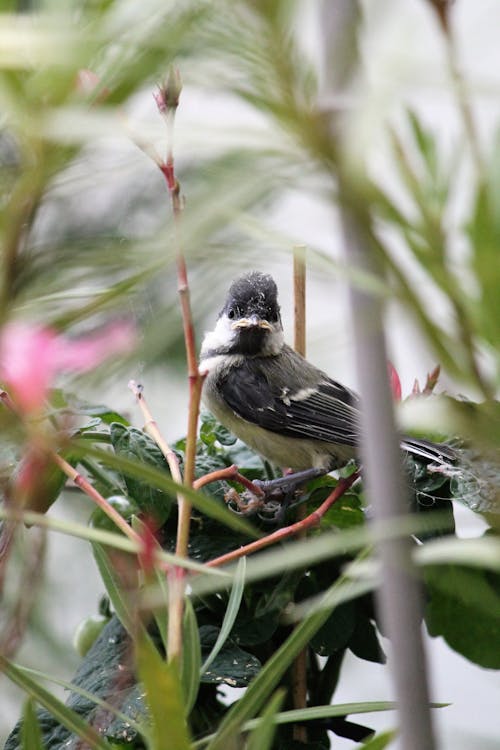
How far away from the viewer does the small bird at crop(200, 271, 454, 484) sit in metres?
1.17

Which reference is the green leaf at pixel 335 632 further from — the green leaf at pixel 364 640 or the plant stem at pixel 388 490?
the plant stem at pixel 388 490

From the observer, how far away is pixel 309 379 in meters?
Result: 1.28

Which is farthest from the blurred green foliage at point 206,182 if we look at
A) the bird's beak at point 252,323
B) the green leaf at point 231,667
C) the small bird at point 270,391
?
the bird's beak at point 252,323

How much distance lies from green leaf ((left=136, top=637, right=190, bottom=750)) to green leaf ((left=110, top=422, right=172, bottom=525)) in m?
0.31

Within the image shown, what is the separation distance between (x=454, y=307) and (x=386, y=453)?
5cm

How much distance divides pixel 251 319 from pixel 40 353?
993mm

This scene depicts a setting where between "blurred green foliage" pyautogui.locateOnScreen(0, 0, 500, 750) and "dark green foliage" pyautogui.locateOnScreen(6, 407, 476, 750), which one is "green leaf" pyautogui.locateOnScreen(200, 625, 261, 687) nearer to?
"dark green foliage" pyautogui.locateOnScreen(6, 407, 476, 750)

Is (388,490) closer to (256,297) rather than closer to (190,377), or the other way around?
(190,377)

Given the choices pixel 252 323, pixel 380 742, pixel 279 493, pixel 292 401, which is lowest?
pixel 380 742

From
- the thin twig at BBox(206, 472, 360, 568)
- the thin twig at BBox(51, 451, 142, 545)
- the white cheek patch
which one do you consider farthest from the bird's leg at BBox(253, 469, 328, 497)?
the white cheek patch

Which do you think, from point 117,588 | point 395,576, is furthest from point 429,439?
point 395,576

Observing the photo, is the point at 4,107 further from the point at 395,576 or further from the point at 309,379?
the point at 309,379

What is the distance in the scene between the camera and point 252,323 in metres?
1.26

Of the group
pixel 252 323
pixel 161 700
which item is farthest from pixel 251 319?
pixel 161 700
